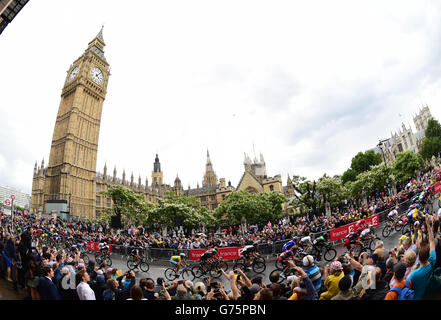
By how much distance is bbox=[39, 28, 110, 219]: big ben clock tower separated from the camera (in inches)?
2404

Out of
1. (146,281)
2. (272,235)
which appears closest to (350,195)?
(272,235)

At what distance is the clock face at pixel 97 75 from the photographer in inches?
2847

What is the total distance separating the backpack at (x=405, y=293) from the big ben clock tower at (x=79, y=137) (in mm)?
66782

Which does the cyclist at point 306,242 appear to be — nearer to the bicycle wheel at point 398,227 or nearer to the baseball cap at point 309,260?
the baseball cap at point 309,260

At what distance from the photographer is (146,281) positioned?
561 cm

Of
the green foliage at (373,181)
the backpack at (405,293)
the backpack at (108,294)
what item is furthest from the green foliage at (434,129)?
the backpack at (108,294)

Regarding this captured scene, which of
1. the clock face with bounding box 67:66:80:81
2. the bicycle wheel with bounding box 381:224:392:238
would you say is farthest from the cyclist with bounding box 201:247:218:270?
the clock face with bounding box 67:66:80:81

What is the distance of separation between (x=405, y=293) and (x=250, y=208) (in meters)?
39.7

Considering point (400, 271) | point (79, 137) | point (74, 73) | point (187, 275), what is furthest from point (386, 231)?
point (74, 73)

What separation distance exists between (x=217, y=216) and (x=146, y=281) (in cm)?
4392

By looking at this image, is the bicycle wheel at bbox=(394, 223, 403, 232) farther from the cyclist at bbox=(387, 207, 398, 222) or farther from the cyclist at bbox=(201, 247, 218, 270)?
the cyclist at bbox=(201, 247, 218, 270)

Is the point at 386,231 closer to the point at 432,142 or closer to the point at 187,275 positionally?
the point at 187,275

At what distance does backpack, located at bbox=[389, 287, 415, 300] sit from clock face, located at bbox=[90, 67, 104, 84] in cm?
8382
